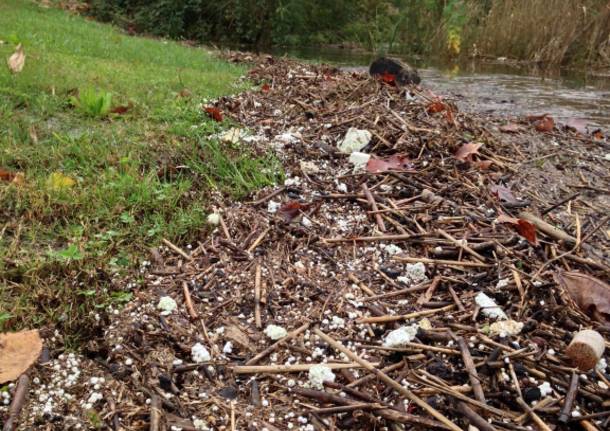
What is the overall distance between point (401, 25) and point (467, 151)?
8.74 metres

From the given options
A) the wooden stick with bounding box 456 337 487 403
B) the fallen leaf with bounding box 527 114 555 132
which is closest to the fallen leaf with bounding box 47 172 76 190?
the wooden stick with bounding box 456 337 487 403

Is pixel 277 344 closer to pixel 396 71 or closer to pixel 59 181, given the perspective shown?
pixel 59 181

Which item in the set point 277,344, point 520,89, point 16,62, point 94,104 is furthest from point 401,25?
point 277,344

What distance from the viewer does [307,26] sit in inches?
449

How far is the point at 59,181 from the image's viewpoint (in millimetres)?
2369

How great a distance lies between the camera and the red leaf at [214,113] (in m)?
3.15

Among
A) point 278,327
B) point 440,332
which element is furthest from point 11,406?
point 440,332

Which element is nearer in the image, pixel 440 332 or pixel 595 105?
pixel 440 332

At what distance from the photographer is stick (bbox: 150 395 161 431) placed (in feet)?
4.67

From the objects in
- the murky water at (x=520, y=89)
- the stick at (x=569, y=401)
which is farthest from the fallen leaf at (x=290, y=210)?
the murky water at (x=520, y=89)

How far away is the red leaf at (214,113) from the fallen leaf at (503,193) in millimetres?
1525

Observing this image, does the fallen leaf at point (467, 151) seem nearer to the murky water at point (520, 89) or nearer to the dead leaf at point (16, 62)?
the murky water at point (520, 89)

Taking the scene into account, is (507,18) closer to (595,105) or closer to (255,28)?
(595,105)

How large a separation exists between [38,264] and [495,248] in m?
1.59
